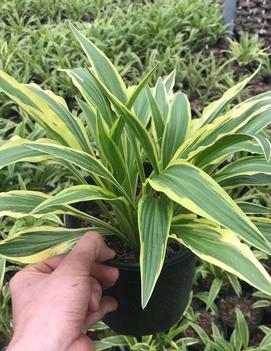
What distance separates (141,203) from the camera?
105 cm

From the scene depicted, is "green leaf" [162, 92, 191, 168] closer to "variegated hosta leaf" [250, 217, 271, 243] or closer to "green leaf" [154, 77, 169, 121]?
"green leaf" [154, 77, 169, 121]

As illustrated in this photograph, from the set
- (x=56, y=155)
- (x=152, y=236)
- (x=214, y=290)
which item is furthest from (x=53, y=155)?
(x=214, y=290)

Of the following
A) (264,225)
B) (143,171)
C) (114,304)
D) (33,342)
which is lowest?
(114,304)

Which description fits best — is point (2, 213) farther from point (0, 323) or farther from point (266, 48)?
point (266, 48)

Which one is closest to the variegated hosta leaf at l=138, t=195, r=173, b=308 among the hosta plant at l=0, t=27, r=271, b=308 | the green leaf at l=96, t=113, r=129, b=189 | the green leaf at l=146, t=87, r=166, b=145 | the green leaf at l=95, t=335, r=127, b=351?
the hosta plant at l=0, t=27, r=271, b=308

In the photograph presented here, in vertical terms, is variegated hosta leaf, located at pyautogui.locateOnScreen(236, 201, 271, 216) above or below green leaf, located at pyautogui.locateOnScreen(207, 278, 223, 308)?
above

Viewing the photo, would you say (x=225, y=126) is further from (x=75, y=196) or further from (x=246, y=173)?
(x=75, y=196)

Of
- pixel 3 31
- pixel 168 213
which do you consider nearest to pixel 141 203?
pixel 168 213

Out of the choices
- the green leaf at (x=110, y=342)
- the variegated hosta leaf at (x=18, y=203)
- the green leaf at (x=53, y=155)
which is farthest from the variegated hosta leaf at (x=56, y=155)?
the green leaf at (x=110, y=342)

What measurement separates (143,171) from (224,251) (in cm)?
29

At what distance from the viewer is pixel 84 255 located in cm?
109

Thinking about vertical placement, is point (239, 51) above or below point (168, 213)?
below

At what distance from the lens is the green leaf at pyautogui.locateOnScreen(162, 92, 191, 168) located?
120 centimetres

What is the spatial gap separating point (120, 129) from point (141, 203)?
18 cm
